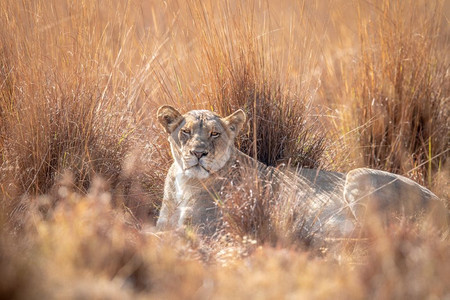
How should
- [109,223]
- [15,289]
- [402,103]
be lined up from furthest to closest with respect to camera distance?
1. [402,103]
2. [109,223]
3. [15,289]

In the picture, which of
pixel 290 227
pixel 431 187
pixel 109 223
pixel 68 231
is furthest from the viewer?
pixel 431 187

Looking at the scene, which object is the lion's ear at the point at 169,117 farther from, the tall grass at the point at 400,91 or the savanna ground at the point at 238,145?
the tall grass at the point at 400,91

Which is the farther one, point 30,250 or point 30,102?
point 30,102

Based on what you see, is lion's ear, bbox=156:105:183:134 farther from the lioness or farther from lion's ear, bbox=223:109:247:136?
lion's ear, bbox=223:109:247:136

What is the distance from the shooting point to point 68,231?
3053mm

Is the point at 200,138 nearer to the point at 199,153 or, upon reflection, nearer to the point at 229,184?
the point at 199,153

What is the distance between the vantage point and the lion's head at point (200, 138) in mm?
4289

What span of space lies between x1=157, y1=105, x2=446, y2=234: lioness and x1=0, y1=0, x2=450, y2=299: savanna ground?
0.29 metres

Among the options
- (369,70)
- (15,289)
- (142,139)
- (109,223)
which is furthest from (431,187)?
(15,289)

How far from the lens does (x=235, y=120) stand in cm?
452

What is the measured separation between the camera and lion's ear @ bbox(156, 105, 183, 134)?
177 inches

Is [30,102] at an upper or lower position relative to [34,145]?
upper

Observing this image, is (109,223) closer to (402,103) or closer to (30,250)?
(30,250)

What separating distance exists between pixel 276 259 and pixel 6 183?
231cm
